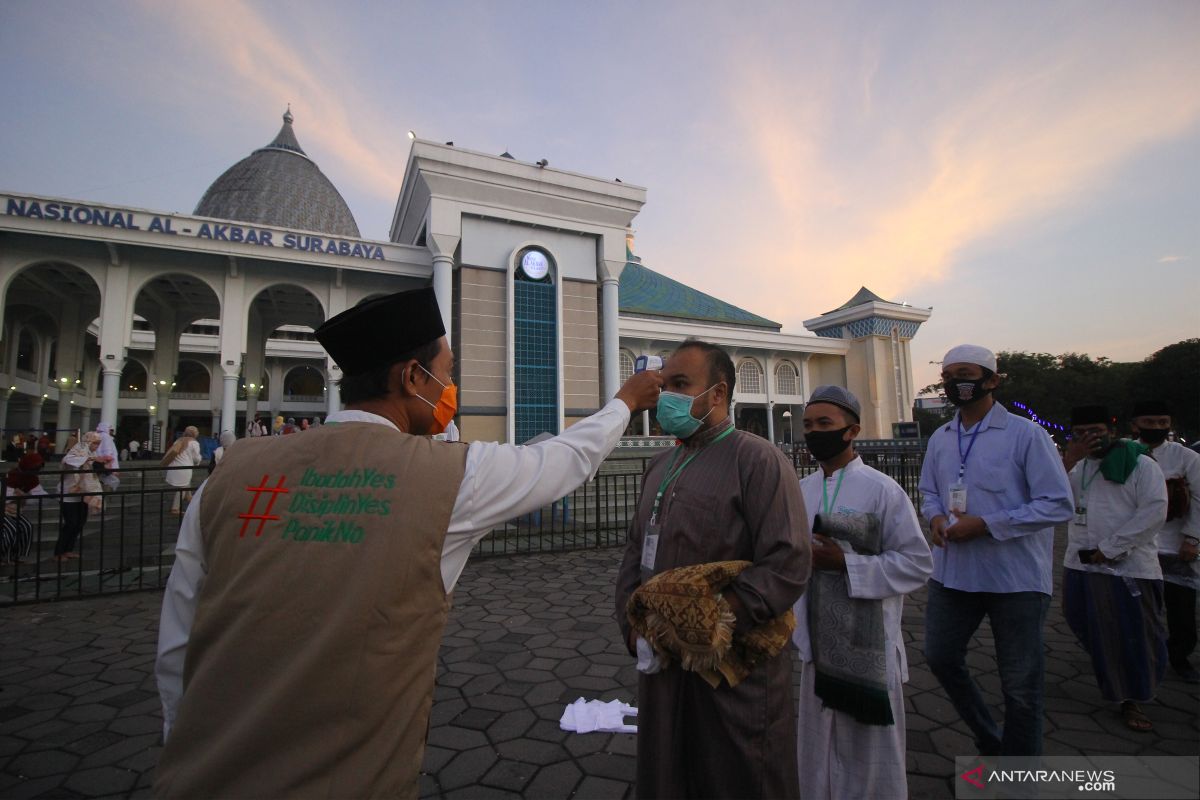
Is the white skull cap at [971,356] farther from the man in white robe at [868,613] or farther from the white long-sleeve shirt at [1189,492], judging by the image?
the white long-sleeve shirt at [1189,492]

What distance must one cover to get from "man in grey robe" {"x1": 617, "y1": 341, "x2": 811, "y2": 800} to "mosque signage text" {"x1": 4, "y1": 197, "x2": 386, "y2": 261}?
16982 millimetres

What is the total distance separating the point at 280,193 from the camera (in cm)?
4759

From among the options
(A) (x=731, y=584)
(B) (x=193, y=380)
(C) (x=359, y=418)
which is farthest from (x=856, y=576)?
(B) (x=193, y=380)

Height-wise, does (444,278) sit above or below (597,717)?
above

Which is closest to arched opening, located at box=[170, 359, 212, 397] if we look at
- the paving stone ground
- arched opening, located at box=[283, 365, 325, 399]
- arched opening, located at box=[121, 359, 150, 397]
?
arched opening, located at box=[121, 359, 150, 397]

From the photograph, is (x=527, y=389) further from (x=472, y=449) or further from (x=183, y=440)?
(x=472, y=449)

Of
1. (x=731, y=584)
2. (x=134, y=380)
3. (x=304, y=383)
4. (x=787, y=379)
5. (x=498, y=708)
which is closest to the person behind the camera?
(x=731, y=584)

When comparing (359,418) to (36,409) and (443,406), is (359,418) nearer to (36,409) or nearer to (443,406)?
(443,406)

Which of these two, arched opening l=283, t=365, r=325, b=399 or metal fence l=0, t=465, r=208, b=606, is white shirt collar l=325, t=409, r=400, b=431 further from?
arched opening l=283, t=365, r=325, b=399

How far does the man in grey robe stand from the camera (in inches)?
71.3

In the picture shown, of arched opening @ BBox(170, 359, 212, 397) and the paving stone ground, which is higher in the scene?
arched opening @ BBox(170, 359, 212, 397)

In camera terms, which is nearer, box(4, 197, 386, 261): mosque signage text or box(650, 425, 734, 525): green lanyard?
box(650, 425, 734, 525): green lanyard

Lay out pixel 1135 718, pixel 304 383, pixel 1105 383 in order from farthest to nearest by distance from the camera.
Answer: pixel 304 383 < pixel 1105 383 < pixel 1135 718

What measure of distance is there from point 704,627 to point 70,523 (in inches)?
377
